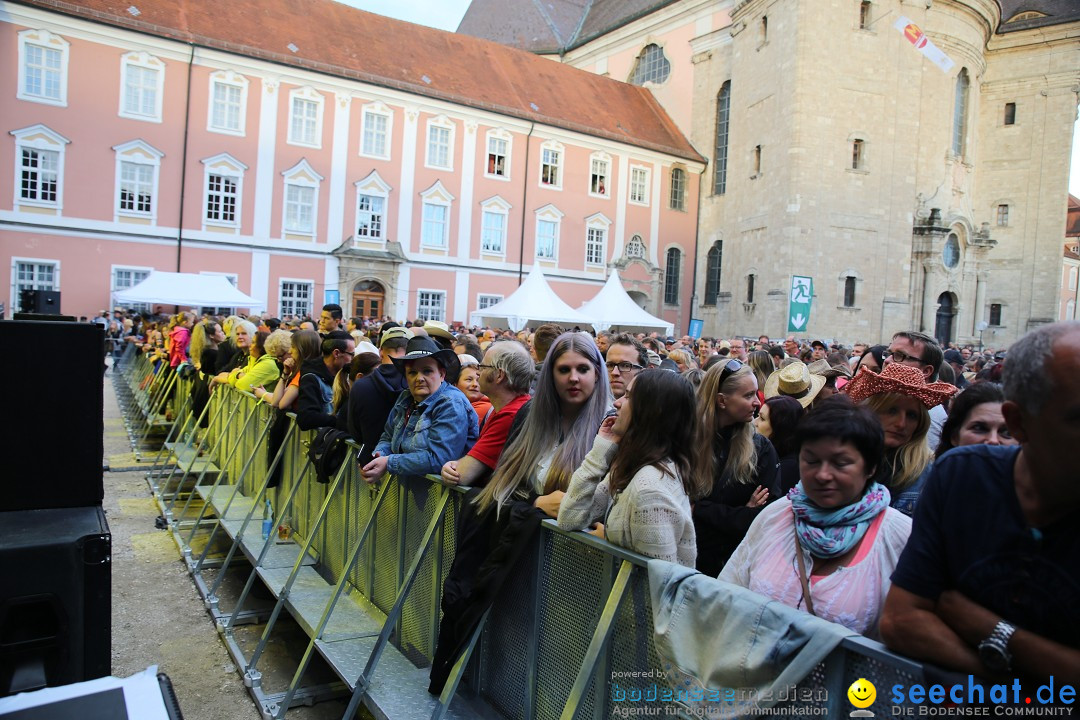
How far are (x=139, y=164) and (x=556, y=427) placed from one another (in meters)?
28.7

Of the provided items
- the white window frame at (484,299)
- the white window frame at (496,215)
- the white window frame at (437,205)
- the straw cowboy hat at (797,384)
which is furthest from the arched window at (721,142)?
the straw cowboy hat at (797,384)

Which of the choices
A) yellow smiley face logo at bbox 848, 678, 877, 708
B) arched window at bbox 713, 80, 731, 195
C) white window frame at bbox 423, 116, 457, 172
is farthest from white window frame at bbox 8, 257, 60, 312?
arched window at bbox 713, 80, 731, 195

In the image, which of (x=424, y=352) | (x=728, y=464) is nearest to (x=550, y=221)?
(x=424, y=352)

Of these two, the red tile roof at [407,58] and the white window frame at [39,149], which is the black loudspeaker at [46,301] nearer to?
the white window frame at [39,149]

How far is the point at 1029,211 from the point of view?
38.3m

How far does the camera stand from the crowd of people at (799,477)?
1531mm

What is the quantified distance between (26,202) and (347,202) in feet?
36.6

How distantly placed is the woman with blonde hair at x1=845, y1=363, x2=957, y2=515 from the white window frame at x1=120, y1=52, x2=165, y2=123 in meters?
29.8

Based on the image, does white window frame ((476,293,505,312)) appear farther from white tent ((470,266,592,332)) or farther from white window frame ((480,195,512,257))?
white tent ((470,266,592,332))

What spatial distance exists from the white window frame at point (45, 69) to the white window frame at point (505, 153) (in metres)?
16.4

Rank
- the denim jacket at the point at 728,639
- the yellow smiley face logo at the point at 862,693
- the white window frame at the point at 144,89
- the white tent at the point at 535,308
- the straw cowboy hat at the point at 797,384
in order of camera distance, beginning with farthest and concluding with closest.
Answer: the white window frame at the point at 144,89
the white tent at the point at 535,308
the straw cowboy hat at the point at 797,384
the denim jacket at the point at 728,639
the yellow smiley face logo at the point at 862,693

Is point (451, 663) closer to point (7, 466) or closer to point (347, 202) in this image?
point (7, 466)

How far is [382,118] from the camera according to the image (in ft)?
103

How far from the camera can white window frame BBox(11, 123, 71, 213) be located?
25.0 metres
